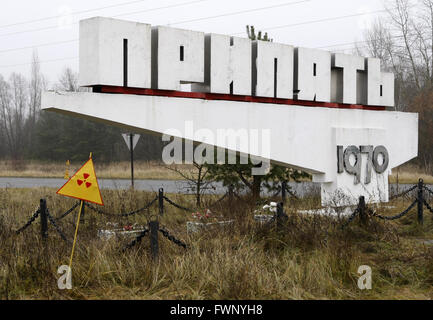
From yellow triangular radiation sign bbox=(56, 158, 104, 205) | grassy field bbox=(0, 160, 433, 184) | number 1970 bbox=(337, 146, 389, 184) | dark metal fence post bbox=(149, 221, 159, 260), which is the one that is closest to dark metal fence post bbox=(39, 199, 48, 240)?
yellow triangular radiation sign bbox=(56, 158, 104, 205)

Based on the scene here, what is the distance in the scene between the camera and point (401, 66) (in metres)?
34.7

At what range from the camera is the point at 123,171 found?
105 feet

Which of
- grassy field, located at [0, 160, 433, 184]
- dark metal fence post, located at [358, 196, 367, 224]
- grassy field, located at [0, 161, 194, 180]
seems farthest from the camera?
grassy field, located at [0, 161, 194, 180]

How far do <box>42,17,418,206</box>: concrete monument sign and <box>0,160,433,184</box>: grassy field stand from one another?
8.98 metres

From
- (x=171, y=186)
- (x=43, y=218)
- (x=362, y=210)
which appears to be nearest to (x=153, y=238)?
(x=43, y=218)

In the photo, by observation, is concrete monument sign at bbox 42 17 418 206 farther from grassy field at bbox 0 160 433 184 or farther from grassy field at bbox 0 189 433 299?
grassy field at bbox 0 160 433 184

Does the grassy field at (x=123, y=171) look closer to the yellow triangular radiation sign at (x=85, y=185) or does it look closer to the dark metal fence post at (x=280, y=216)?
the dark metal fence post at (x=280, y=216)

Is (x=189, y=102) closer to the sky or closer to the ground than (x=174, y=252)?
closer to the sky

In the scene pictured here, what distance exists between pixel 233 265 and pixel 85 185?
2235 millimetres

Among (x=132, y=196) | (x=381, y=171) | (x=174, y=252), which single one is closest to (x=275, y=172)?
(x=381, y=171)

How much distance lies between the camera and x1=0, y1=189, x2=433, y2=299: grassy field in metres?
6.48

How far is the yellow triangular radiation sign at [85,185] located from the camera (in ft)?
23.6

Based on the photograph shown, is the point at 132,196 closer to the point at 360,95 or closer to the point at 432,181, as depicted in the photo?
the point at 360,95

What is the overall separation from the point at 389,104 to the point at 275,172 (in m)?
3.45
